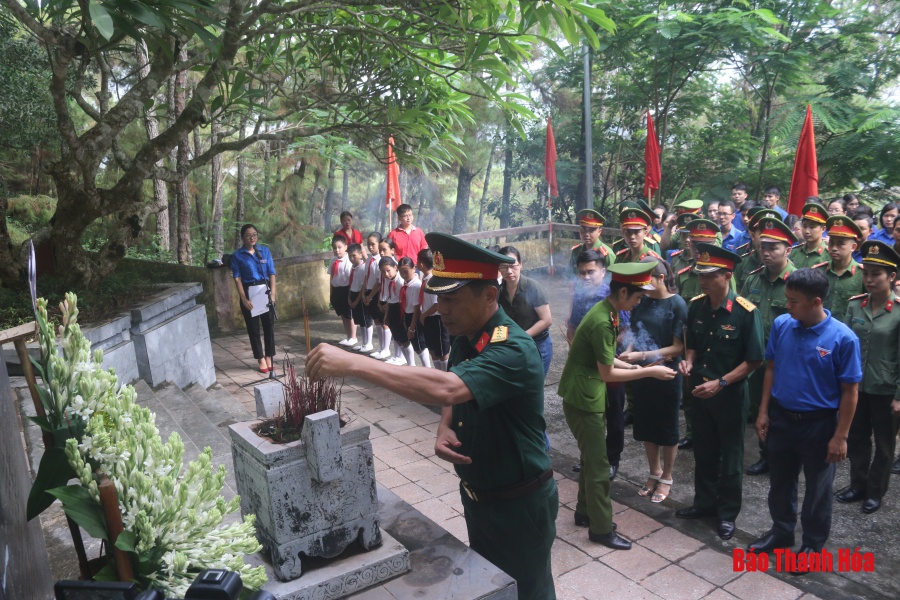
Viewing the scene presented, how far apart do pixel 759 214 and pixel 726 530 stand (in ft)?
12.2

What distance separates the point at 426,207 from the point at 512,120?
19.4 m

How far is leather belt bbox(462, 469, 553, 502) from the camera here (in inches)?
111

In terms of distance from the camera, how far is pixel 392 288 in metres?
8.55

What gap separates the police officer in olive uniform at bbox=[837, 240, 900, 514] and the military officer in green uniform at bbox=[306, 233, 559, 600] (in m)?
3.29

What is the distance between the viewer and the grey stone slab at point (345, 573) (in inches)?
96.3

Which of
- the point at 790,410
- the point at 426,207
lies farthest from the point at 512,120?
the point at 426,207

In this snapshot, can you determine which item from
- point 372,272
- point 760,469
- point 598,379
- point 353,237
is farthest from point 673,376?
point 353,237

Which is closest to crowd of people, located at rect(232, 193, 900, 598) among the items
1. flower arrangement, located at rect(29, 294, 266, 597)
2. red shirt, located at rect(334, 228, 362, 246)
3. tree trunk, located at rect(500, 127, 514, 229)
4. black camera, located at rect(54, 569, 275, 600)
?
flower arrangement, located at rect(29, 294, 266, 597)

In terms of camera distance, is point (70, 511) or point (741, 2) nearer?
point (70, 511)

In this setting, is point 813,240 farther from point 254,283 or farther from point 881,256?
point 254,283

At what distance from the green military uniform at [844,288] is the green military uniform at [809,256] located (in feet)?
1.85

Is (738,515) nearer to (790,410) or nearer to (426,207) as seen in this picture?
Result: (790,410)

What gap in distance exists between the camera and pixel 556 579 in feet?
13.5

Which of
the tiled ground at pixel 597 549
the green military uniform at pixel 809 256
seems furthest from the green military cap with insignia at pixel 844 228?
the tiled ground at pixel 597 549
